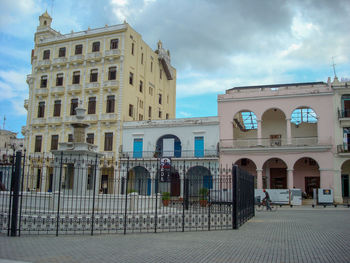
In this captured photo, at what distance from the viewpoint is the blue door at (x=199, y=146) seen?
117 ft

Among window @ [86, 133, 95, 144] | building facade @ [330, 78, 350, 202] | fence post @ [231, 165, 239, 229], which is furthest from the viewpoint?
window @ [86, 133, 95, 144]

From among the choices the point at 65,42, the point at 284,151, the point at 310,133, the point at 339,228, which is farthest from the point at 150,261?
the point at 65,42

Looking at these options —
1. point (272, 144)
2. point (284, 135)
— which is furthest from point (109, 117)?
point (284, 135)

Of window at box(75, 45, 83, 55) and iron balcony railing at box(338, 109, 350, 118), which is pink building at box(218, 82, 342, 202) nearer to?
iron balcony railing at box(338, 109, 350, 118)

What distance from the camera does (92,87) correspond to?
131 ft

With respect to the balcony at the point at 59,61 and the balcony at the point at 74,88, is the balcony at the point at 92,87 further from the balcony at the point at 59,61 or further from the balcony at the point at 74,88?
the balcony at the point at 59,61

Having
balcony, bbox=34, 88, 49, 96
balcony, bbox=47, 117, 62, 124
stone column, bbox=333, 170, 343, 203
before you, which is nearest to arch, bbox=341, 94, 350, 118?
stone column, bbox=333, 170, 343, 203

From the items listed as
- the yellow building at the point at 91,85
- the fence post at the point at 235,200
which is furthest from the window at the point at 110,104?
the fence post at the point at 235,200

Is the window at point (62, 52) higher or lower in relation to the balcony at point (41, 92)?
higher

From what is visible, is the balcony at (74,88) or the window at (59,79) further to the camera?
the window at (59,79)

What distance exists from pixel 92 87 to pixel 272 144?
67.2 feet

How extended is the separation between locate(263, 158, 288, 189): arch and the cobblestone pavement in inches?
942

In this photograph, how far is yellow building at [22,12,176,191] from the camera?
38.8 meters

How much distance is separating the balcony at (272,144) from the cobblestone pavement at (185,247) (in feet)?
69.0
